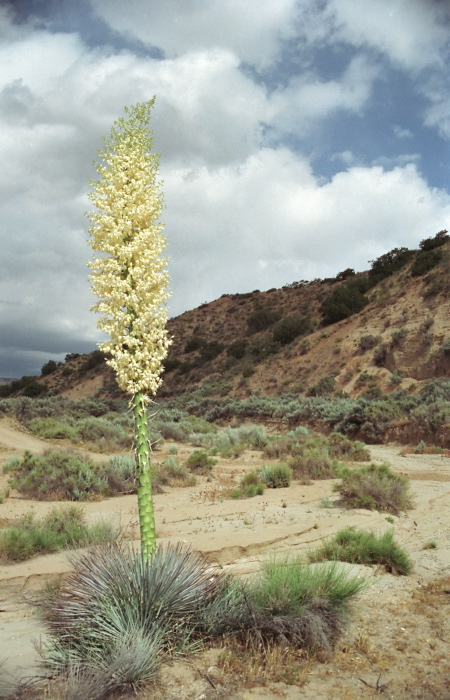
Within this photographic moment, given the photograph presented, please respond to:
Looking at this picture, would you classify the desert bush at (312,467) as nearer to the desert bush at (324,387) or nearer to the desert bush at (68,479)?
the desert bush at (68,479)

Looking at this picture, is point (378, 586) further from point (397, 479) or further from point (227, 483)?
point (227, 483)

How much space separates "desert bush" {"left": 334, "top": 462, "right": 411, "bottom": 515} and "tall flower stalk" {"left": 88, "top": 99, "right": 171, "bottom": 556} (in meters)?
6.56

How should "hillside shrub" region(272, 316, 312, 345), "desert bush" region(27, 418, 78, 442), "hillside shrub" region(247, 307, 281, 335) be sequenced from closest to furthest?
"desert bush" region(27, 418, 78, 442) → "hillside shrub" region(272, 316, 312, 345) → "hillside shrub" region(247, 307, 281, 335)

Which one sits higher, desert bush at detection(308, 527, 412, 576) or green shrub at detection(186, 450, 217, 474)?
green shrub at detection(186, 450, 217, 474)

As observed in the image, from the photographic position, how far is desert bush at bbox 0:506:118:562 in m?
7.07

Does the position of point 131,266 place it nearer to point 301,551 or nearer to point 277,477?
point 301,551

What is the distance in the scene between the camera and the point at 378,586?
621 cm

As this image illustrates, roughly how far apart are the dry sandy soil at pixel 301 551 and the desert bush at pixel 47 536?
0.86ft

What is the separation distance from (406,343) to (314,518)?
78.8 feet

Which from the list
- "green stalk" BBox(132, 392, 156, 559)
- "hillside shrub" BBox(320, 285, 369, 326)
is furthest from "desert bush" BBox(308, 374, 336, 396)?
"green stalk" BBox(132, 392, 156, 559)

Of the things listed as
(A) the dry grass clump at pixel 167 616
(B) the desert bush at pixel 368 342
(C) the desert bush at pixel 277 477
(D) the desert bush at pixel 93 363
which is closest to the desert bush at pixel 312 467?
(C) the desert bush at pixel 277 477

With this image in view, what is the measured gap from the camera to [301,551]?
738 centimetres

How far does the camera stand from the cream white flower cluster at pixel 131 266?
4422 millimetres

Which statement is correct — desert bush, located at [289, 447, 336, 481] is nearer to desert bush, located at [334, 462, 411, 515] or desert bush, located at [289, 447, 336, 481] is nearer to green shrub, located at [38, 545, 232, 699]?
desert bush, located at [334, 462, 411, 515]
